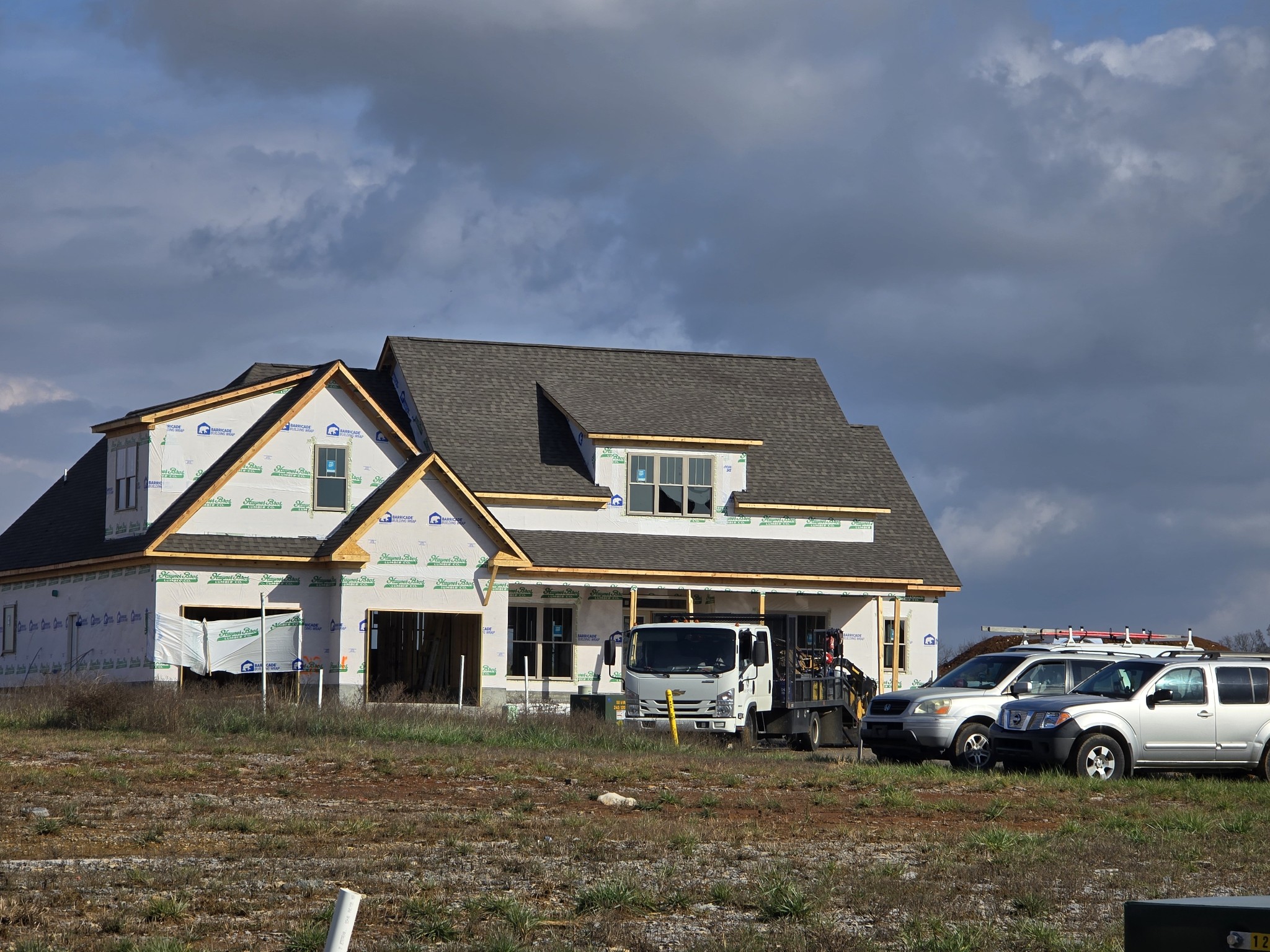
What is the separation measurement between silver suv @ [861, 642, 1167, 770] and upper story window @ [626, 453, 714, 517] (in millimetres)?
13477

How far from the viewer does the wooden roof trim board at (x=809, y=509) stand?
3875 cm

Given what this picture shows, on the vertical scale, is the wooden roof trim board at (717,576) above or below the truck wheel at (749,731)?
above

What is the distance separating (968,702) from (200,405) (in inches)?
708

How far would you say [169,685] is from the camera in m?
31.0

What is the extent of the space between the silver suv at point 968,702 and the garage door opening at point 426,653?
12302 mm

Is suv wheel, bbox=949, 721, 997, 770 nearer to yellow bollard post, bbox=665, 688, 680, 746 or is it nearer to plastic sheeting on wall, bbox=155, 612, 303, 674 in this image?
yellow bollard post, bbox=665, 688, 680, 746

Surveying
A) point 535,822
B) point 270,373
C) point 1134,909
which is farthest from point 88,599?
point 1134,909

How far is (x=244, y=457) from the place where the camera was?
109 ft

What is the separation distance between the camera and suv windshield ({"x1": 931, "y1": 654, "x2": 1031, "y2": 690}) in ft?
81.8

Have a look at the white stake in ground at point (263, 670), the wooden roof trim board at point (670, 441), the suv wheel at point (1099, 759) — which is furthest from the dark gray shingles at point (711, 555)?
the suv wheel at point (1099, 759)

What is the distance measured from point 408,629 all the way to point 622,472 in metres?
6.52

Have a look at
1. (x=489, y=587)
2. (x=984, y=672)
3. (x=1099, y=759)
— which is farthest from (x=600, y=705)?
(x=1099, y=759)

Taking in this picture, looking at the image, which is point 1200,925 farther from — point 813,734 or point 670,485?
point 670,485

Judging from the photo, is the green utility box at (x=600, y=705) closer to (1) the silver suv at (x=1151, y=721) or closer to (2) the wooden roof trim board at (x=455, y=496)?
(2) the wooden roof trim board at (x=455, y=496)
